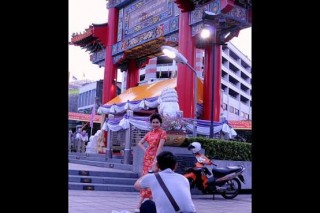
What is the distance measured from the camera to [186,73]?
48.9 ft

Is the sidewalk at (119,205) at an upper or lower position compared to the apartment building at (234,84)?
lower

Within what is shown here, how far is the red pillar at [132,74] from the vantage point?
21.1 meters

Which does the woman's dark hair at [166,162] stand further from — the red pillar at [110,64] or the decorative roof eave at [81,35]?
the decorative roof eave at [81,35]

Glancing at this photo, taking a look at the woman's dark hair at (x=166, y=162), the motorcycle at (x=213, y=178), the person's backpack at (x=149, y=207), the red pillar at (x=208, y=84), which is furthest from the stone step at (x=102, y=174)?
the woman's dark hair at (x=166, y=162)

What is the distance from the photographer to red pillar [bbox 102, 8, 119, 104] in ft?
67.2

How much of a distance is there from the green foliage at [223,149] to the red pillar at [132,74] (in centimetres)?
1051

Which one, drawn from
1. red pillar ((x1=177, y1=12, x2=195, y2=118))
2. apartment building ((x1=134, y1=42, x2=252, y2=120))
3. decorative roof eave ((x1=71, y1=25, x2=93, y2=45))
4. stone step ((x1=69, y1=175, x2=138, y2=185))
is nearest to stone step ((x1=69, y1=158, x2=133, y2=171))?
stone step ((x1=69, y1=175, x2=138, y2=185))

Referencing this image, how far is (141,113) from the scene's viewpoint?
18.5 meters

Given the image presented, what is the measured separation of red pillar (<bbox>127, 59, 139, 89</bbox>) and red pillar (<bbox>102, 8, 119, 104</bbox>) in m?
0.93

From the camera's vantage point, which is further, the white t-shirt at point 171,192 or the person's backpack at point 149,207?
the person's backpack at point 149,207

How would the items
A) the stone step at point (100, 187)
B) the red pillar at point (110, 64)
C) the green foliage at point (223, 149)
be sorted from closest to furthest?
the stone step at point (100, 187) < the green foliage at point (223, 149) < the red pillar at point (110, 64)

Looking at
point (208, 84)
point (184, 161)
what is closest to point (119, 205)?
point (184, 161)
